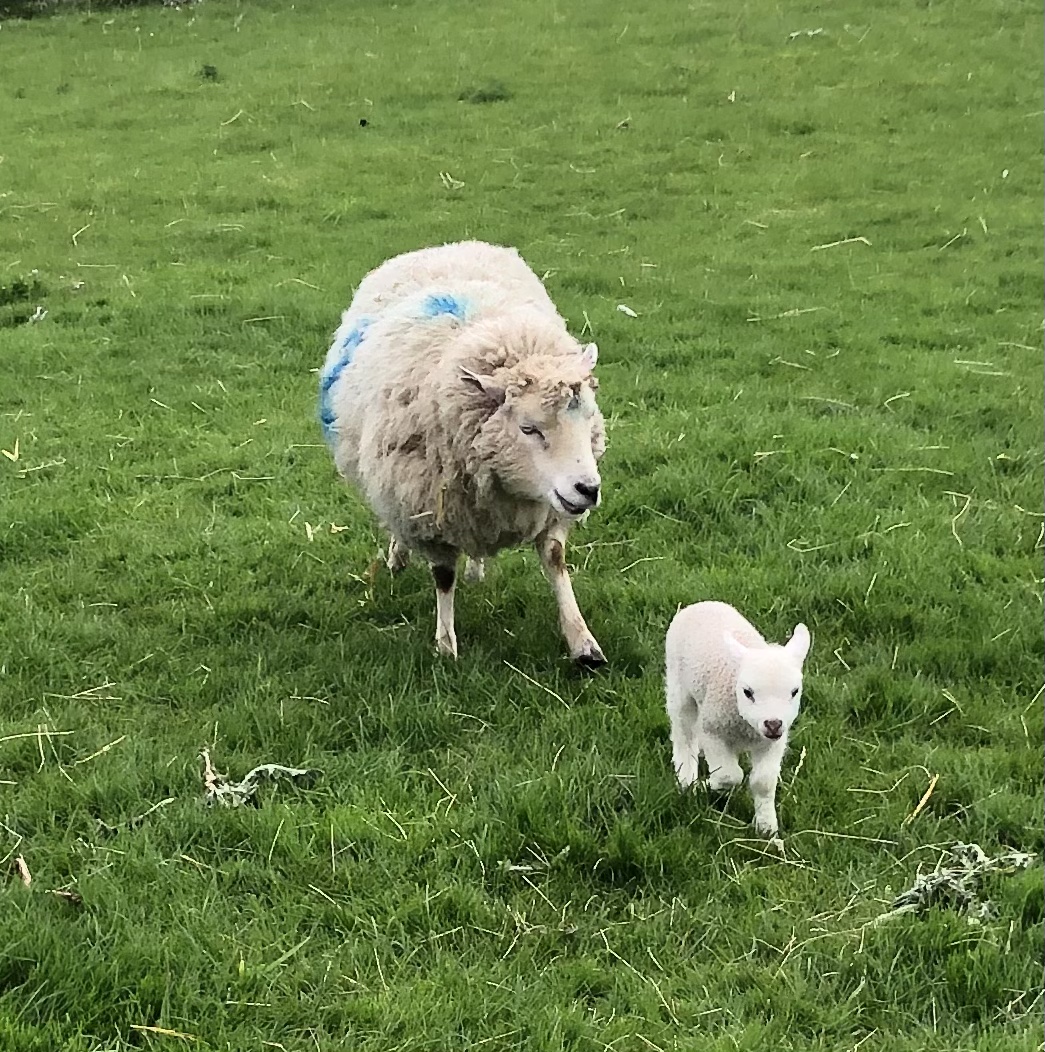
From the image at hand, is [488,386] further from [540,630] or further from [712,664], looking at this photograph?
[712,664]

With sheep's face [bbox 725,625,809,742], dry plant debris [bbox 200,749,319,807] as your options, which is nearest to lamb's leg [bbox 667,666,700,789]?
sheep's face [bbox 725,625,809,742]

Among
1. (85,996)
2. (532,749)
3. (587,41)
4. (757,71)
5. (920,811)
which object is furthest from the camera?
(587,41)

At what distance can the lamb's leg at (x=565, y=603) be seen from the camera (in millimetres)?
4820

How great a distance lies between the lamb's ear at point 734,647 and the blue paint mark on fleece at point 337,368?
245cm

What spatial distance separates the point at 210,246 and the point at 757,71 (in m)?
7.86

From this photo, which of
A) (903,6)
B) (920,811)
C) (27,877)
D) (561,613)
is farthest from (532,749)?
(903,6)

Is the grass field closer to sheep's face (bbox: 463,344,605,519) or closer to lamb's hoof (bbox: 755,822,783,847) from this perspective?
lamb's hoof (bbox: 755,822,783,847)

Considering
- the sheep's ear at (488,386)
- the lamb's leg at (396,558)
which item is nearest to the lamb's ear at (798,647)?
the sheep's ear at (488,386)

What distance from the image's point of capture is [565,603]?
495cm

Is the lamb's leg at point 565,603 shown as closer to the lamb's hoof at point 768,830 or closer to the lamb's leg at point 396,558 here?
the lamb's leg at point 396,558

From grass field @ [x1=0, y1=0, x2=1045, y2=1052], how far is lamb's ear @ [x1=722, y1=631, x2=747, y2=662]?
0.53 m

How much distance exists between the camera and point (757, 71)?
15781 mm

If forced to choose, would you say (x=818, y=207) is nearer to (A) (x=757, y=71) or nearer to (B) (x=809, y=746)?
(A) (x=757, y=71)

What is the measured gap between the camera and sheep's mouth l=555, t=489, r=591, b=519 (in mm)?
4305
